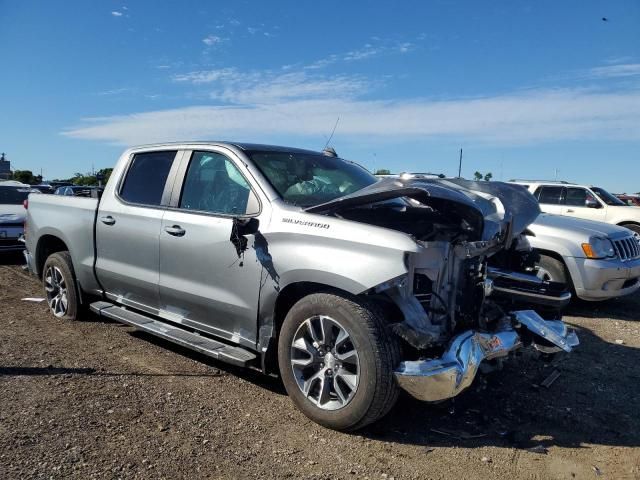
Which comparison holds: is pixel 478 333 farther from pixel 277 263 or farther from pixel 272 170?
pixel 272 170

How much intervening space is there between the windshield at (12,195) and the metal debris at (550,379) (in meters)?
11.3

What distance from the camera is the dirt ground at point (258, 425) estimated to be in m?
3.04

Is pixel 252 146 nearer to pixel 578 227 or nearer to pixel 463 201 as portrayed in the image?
Result: pixel 463 201

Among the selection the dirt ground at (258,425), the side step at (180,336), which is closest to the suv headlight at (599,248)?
the dirt ground at (258,425)

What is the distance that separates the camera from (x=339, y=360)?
11.1 ft

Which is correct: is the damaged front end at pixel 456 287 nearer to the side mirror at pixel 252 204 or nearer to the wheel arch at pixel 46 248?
the side mirror at pixel 252 204

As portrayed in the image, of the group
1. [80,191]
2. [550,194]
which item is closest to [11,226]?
[80,191]

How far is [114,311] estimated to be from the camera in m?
5.04

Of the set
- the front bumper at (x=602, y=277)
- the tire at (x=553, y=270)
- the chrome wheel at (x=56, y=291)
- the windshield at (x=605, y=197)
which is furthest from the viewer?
the windshield at (x=605, y=197)

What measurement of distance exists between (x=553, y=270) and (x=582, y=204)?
7.44m

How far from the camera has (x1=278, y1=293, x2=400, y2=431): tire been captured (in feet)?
10.4

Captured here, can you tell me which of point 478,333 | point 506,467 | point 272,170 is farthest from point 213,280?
point 506,467

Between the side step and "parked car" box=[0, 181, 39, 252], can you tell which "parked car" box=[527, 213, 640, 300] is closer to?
the side step

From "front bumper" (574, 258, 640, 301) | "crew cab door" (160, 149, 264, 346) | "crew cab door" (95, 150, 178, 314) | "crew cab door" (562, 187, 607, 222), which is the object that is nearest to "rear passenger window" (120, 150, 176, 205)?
"crew cab door" (95, 150, 178, 314)
